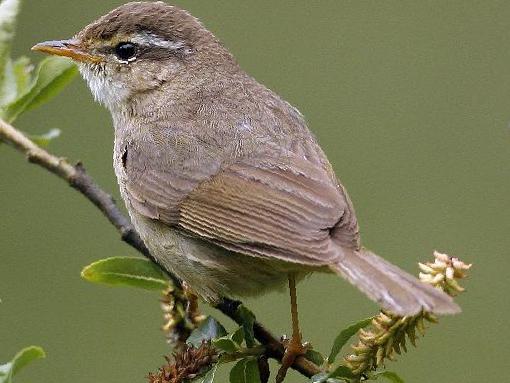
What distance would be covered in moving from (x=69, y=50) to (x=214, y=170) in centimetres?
101

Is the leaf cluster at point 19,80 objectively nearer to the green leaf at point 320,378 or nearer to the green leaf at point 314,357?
the green leaf at point 314,357

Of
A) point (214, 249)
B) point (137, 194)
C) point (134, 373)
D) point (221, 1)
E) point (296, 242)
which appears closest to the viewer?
point (296, 242)

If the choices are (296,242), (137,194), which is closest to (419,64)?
(137,194)

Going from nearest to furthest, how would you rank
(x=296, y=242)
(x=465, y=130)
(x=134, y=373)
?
1. (x=296, y=242)
2. (x=134, y=373)
3. (x=465, y=130)

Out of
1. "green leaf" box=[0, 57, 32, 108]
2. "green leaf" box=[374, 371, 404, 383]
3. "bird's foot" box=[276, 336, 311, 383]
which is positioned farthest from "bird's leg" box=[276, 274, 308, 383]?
"green leaf" box=[0, 57, 32, 108]

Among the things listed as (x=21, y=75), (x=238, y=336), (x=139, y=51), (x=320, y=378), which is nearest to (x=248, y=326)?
(x=238, y=336)

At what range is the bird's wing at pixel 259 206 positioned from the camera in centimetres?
399

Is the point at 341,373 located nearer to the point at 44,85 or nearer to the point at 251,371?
the point at 251,371

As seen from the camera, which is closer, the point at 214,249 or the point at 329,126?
the point at 214,249

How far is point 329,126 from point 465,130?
3.16ft

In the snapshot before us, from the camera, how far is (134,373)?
721 cm

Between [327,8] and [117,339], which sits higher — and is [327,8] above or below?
above

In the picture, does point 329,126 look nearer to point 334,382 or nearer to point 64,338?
point 64,338

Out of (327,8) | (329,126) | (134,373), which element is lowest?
(134,373)
